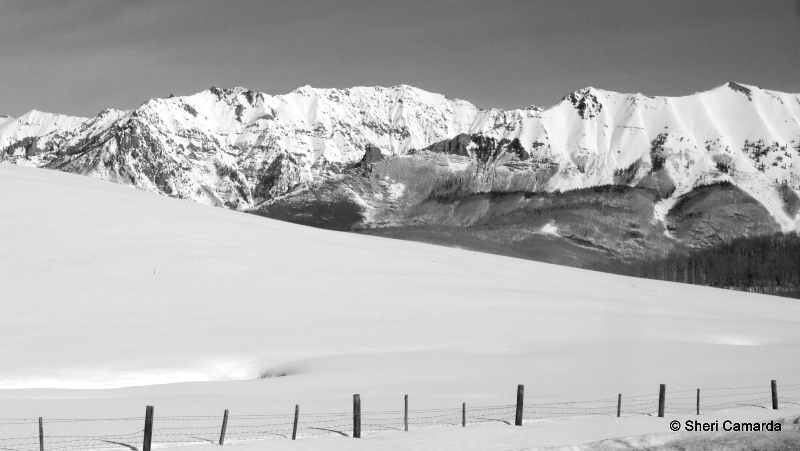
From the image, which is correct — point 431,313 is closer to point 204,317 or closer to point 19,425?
point 204,317

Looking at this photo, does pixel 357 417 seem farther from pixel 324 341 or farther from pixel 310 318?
pixel 310 318

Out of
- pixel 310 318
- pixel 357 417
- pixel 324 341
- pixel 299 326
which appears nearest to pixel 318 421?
pixel 357 417

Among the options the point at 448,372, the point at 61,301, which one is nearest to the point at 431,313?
the point at 448,372

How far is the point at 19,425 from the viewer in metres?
27.1

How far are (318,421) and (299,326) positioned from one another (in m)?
22.9

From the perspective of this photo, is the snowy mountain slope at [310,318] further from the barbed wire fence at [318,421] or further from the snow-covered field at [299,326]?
the barbed wire fence at [318,421]

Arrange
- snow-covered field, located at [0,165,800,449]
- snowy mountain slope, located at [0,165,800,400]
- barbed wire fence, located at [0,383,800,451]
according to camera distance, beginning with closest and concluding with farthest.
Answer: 1. barbed wire fence, located at [0,383,800,451]
2. snow-covered field, located at [0,165,800,449]
3. snowy mountain slope, located at [0,165,800,400]

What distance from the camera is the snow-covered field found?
37781 millimetres

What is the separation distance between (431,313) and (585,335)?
1018 cm

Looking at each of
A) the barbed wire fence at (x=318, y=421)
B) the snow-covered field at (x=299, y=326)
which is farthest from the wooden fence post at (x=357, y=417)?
the snow-covered field at (x=299, y=326)

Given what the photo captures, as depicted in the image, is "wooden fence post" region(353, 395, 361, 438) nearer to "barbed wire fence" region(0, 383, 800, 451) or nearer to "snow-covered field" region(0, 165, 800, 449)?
"barbed wire fence" region(0, 383, 800, 451)

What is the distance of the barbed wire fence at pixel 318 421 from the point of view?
24.6 meters

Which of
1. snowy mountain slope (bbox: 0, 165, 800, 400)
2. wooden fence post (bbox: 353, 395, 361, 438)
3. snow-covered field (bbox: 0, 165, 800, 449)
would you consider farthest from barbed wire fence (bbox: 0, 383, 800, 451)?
snowy mountain slope (bbox: 0, 165, 800, 400)

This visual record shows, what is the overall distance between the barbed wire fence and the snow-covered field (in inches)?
77.8
